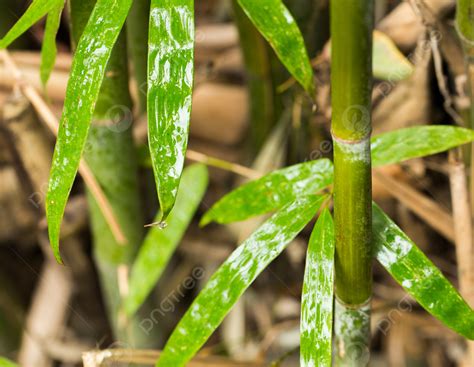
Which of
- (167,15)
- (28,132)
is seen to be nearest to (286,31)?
(167,15)

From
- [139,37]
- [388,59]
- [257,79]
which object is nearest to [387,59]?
[388,59]

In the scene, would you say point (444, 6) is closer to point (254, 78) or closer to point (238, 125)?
point (254, 78)

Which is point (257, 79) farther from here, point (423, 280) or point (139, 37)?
point (423, 280)

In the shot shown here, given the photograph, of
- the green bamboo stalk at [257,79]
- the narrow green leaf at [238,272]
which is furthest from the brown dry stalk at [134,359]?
the green bamboo stalk at [257,79]

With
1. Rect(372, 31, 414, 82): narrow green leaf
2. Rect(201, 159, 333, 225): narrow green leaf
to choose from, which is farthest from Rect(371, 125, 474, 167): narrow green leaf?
Rect(372, 31, 414, 82): narrow green leaf

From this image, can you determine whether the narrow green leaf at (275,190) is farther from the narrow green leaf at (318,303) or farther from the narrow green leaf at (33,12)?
the narrow green leaf at (33,12)

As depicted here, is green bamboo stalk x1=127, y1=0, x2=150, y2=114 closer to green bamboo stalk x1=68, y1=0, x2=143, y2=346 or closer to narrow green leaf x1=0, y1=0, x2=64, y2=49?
green bamboo stalk x1=68, y1=0, x2=143, y2=346

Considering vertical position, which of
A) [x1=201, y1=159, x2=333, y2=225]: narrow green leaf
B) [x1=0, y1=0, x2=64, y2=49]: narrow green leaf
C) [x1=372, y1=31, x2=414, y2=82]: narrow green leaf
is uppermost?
[x1=0, y1=0, x2=64, y2=49]: narrow green leaf
